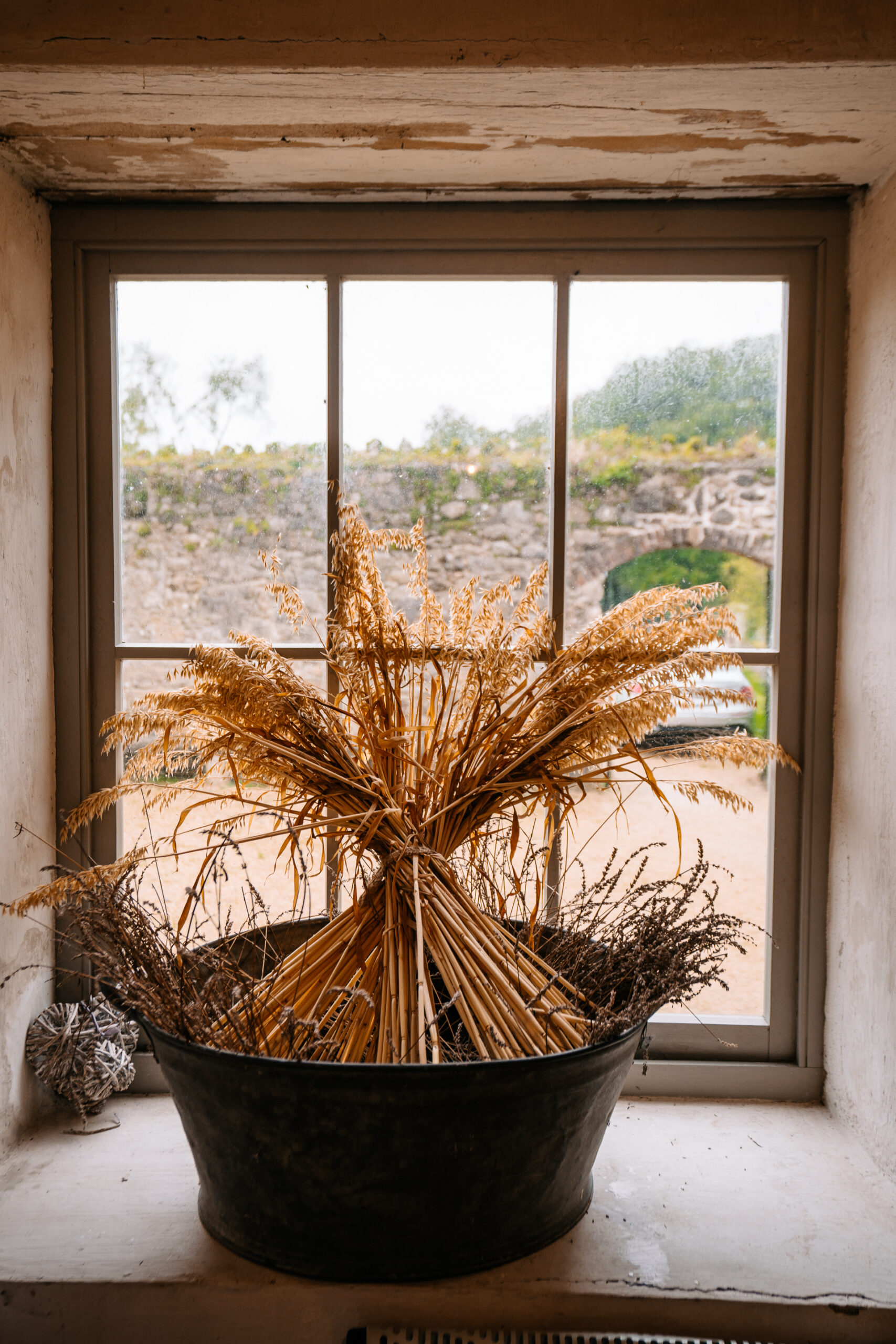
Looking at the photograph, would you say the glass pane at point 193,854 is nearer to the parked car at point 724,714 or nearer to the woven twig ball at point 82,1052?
the woven twig ball at point 82,1052

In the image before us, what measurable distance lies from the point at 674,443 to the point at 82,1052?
1.32m

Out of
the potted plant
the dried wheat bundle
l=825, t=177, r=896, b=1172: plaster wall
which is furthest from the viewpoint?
l=825, t=177, r=896, b=1172: plaster wall

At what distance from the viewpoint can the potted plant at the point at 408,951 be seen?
91cm

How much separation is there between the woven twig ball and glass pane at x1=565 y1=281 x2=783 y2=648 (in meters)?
0.95

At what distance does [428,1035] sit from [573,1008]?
0.57ft

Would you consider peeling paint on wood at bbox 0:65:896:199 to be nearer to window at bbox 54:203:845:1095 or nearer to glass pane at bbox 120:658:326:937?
window at bbox 54:203:845:1095

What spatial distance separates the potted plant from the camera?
0.91m

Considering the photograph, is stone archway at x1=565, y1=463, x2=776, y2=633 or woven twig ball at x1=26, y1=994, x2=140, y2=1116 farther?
stone archway at x1=565, y1=463, x2=776, y2=633

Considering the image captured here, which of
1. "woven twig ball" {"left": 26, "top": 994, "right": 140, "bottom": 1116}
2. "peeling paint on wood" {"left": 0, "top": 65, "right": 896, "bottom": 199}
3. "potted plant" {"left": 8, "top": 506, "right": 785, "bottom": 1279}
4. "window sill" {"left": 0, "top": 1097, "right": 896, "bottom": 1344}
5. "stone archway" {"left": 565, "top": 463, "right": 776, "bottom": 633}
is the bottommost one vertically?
"window sill" {"left": 0, "top": 1097, "right": 896, "bottom": 1344}

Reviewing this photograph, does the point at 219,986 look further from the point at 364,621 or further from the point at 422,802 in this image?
the point at 364,621

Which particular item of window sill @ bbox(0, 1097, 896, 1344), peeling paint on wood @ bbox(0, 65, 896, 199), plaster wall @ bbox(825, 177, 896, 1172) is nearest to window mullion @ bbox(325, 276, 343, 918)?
peeling paint on wood @ bbox(0, 65, 896, 199)

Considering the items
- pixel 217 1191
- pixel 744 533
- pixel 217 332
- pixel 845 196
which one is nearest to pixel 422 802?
pixel 217 1191

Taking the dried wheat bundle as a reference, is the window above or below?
above

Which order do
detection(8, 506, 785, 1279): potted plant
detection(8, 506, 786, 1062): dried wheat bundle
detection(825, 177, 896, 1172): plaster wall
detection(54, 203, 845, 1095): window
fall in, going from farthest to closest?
detection(54, 203, 845, 1095): window, detection(825, 177, 896, 1172): plaster wall, detection(8, 506, 786, 1062): dried wheat bundle, detection(8, 506, 785, 1279): potted plant
